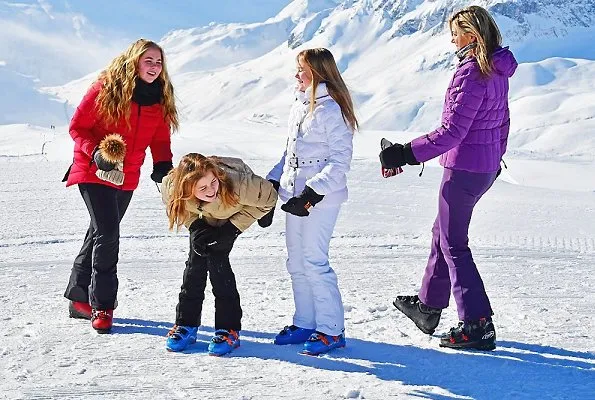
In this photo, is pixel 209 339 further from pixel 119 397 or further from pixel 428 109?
pixel 428 109

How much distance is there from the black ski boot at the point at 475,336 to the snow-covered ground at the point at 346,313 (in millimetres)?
68

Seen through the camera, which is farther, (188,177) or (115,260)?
(115,260)

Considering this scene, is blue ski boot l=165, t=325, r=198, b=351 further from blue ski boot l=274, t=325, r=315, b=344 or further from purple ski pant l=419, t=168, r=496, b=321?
purple ski pant l=419, t=168, r=496, b=321

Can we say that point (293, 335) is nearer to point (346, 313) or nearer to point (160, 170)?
point (346, 313)

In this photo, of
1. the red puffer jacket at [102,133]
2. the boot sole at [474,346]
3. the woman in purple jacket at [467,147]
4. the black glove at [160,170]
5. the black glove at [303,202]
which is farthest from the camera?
the black glove at [160,170]

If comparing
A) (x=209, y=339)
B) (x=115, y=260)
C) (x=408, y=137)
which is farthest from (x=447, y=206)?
(x=408, y=137)

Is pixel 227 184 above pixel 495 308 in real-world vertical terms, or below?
above

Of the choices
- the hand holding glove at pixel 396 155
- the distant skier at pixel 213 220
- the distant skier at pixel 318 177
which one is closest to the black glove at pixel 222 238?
the distant skier at pixel 213 220

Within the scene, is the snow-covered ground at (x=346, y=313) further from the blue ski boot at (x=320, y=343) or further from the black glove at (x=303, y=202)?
the black glove at (x=303, y=202)

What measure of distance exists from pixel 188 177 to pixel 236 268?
2.61 m

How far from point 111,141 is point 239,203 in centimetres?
90

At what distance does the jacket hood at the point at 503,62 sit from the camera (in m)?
4.21

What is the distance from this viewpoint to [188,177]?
4117 mm

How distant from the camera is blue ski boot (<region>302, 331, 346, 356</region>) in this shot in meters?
4.25
